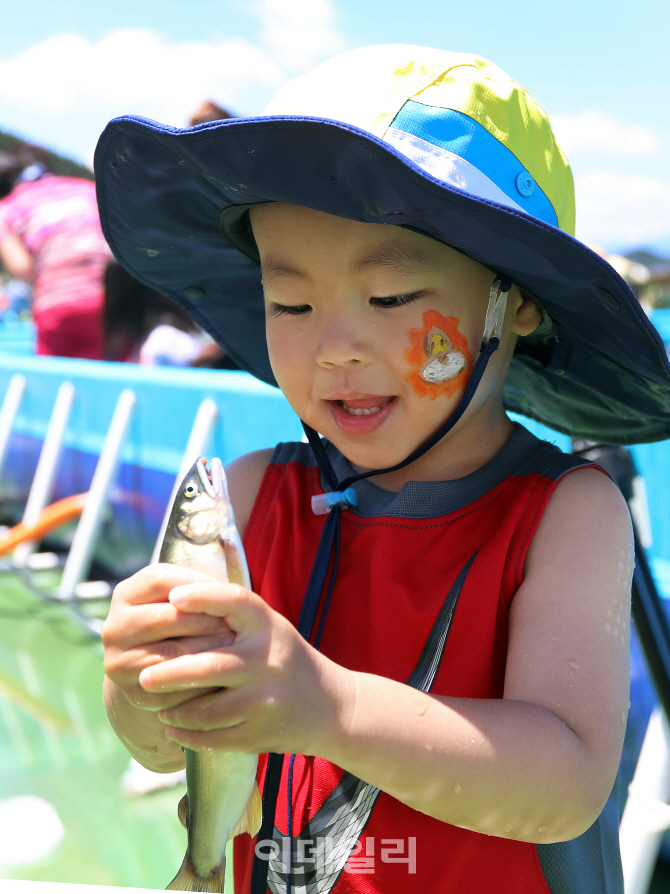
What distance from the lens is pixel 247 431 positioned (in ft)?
10.7

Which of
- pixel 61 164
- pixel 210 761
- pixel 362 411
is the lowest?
pixel 210 761

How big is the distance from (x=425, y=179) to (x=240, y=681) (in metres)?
0.56

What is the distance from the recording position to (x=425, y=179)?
89 cm

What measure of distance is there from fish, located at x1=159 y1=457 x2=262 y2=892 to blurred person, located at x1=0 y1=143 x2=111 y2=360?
4.18 metres

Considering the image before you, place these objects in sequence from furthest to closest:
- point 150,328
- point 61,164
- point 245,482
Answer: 1. point 61,164
2. point 150,328
3. point 245,482

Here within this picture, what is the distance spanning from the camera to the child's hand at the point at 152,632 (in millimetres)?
728

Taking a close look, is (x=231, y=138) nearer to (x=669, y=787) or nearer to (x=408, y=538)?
(x=408, y=538)

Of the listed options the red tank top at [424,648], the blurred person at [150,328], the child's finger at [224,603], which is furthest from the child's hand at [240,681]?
the blurred person at [150,328]

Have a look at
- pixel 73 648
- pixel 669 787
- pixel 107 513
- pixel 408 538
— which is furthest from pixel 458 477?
pixel 107 513

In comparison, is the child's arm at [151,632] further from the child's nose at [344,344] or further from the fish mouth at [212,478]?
the child's nose at [344,344]

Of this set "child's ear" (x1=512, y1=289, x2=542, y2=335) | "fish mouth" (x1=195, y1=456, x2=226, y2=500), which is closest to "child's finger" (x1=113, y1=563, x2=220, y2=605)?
"fish mouth" (x1=195, y1=456, x2=226, y2=500)

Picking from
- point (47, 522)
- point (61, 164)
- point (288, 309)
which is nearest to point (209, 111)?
point (47, 522)

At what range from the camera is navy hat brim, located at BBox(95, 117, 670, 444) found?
941mm

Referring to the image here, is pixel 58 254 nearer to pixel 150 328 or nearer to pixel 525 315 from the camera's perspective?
pixel 150 328
